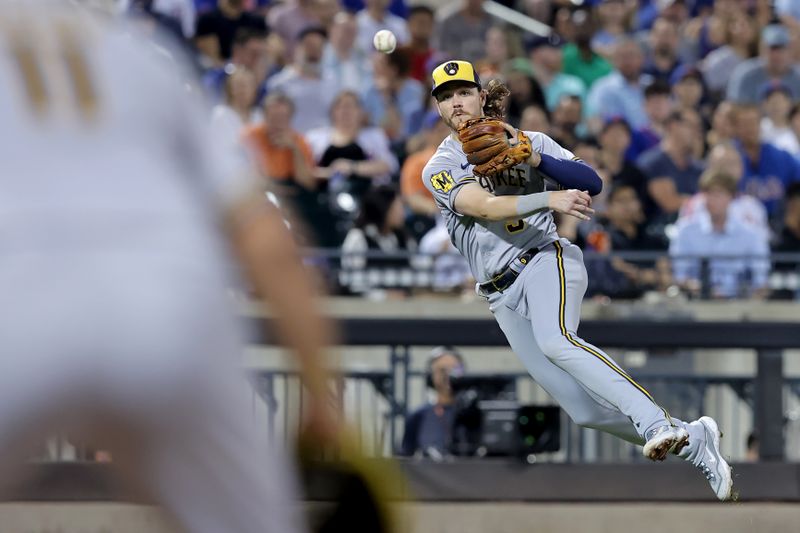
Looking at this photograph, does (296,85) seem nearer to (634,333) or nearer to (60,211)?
(634,333)

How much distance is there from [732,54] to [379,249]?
5433 mm

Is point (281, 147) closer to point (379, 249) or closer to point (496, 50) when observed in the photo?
point (379, 249)

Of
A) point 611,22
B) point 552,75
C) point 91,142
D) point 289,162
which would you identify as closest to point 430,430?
point 289,162

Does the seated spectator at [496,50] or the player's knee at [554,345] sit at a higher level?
the seated spectator at [496,50]

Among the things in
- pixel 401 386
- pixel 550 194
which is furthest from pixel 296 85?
pixel 550 194

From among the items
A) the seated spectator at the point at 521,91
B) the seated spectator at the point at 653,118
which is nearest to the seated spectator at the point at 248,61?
the seated spectator at the point at 521,91

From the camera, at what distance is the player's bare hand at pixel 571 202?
4.91 meters

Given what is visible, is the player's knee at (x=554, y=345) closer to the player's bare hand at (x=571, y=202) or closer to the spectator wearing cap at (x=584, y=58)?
the player's bare hand at (x=571, y=202)

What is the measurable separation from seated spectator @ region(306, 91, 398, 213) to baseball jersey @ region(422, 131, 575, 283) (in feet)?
18.5

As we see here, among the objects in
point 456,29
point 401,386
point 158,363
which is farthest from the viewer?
point 456,29

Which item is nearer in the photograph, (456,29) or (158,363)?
(158,363)

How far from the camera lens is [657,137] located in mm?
12844

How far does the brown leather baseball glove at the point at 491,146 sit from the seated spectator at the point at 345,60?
8086 millimetres

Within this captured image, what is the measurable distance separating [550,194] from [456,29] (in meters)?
9.94
